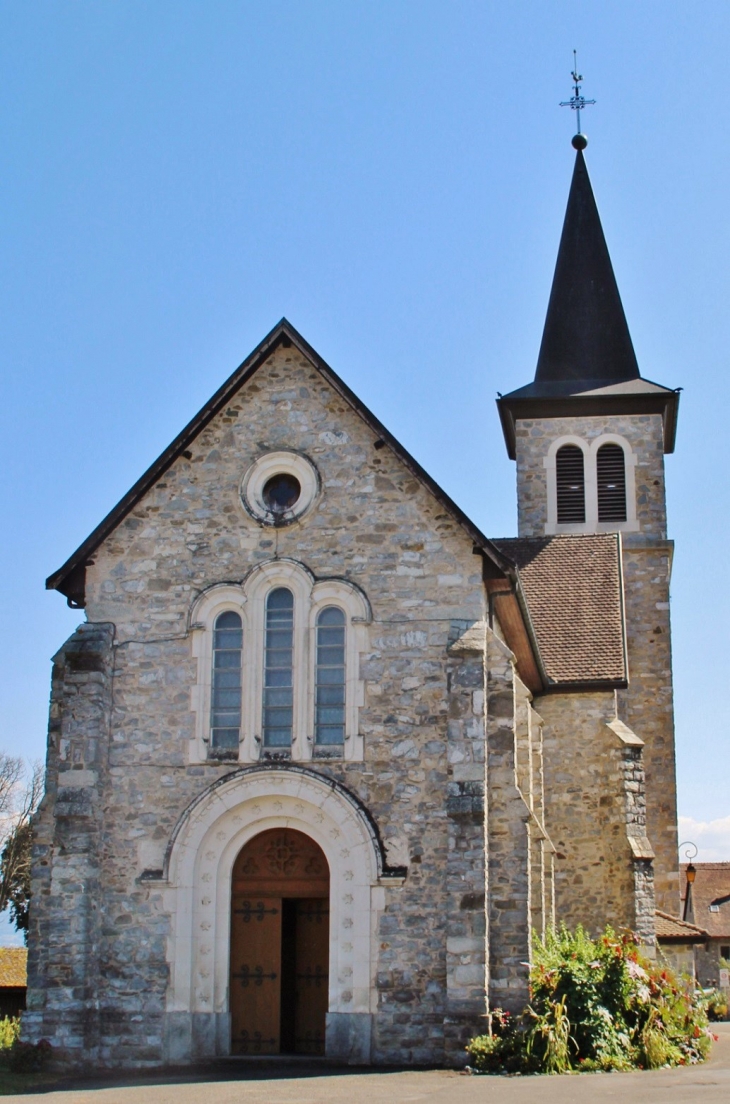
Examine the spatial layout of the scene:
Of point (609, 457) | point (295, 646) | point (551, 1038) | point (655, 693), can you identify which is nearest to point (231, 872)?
point (295, 646)

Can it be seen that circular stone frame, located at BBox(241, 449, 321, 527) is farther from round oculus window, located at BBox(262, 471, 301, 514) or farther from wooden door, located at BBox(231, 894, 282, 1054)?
wooden door, located at BBox(231, 894, 282, 1054)

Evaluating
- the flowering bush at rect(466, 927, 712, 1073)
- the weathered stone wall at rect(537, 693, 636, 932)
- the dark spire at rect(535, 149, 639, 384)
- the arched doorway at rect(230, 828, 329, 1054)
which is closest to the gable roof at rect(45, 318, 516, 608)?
the arched doorway at rect(230, 828, 329, 1054)

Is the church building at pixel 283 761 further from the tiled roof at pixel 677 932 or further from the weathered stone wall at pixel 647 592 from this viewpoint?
the weathered stone wall at pixel 647 592

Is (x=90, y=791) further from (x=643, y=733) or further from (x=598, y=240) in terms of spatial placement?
(x=598, y=240)

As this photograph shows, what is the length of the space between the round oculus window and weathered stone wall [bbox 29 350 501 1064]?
0.36m

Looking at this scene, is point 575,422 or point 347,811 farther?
point 575,422

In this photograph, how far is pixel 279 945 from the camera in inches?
675

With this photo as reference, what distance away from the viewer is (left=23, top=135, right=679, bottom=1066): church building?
→ 1648cm

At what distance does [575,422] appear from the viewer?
110 feet

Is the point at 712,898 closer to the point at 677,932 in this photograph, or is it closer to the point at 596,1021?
the point at 677,932

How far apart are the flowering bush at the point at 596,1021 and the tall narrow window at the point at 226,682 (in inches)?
189

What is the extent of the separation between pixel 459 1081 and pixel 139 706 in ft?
20.6

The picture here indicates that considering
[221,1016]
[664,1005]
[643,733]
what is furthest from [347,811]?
[643,733]

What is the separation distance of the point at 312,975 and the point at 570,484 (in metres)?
18.4
